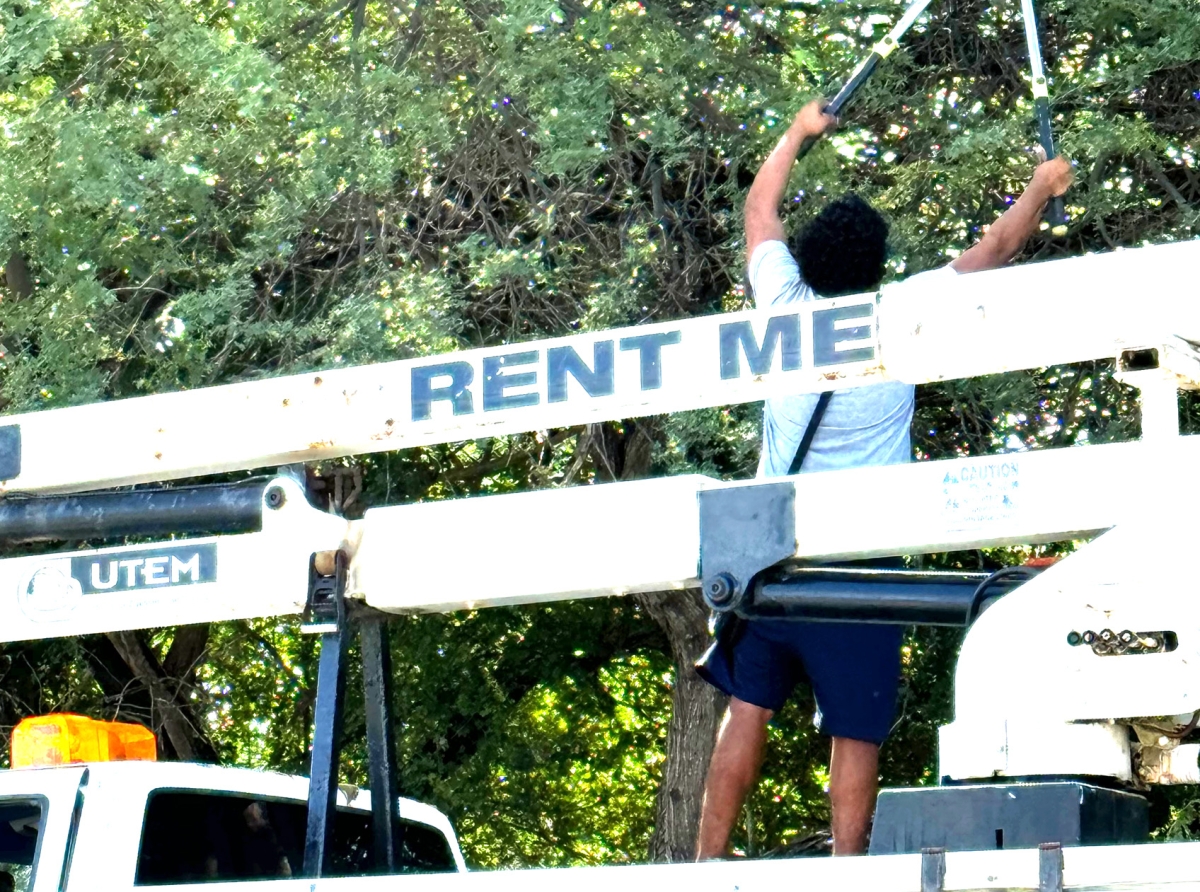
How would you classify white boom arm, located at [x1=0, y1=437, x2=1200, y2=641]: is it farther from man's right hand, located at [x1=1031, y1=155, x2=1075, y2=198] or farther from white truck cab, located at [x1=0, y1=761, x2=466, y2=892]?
man's right hand, located at [x1=1031, y1=155, x2=1075, y2=198]

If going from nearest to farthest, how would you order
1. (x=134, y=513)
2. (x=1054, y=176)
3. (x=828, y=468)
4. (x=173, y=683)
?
1. (x=134, y=513)
2. (x=828, y=468)
3. (x=1054, y=176)
4. (x=173, y=683)

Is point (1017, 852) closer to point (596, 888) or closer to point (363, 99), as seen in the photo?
point (596, 888)

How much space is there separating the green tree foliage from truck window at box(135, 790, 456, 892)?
1.99 meters

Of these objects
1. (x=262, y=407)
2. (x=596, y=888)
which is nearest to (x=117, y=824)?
(x=262, y=407)

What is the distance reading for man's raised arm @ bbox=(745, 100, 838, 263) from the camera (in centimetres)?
455

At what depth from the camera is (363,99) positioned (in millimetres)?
6289

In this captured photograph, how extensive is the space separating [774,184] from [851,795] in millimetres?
1575

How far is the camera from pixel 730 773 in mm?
4297

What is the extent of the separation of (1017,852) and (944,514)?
0.69 m

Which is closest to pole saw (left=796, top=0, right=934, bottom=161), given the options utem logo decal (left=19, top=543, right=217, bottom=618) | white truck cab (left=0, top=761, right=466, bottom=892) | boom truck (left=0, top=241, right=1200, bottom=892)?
boom truck (left=0, top=241, right=1200, bottom=892)

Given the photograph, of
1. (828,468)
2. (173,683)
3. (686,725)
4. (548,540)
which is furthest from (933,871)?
(173,683)

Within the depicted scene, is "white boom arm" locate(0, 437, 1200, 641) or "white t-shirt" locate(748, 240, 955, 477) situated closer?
"white boom arm" locate(0, 437, 1200, 641)

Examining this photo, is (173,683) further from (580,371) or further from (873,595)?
(873,595)

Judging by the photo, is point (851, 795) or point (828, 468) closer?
point (851, 795)
